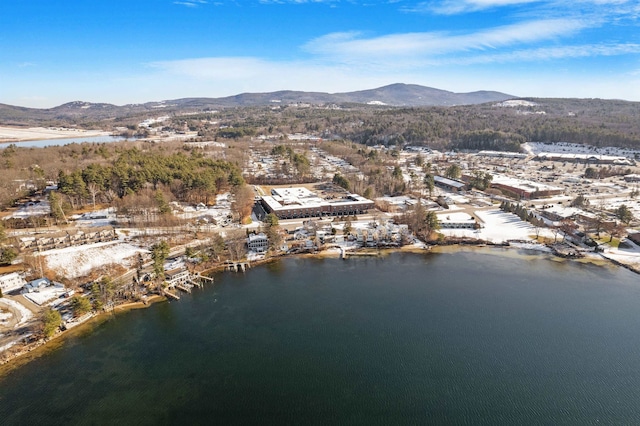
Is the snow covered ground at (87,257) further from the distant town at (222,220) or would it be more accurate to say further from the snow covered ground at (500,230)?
the snow covered ground at (500,230)

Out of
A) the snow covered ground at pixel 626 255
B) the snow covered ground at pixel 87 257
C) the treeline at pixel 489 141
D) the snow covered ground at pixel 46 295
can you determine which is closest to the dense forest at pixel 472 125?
the treeline at pixel 489 141

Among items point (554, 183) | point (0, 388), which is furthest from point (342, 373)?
point (554, 183)

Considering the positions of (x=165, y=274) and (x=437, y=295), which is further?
(x=165, y=274)

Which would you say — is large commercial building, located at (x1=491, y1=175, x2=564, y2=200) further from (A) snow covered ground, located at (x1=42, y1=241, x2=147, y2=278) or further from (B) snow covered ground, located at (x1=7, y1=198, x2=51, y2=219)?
(B) snow covered ground, located at (x1=7, y1=198, x2=51, y2=219)

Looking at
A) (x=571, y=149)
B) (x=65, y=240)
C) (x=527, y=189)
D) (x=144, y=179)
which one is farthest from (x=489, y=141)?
(x=65, y=240)

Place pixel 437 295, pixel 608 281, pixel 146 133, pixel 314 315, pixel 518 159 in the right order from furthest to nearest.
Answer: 1. pixel 146 133
2. pixel 518 159
3. pixel 608 281
4. pixel 437 295
5. pixel 314 315

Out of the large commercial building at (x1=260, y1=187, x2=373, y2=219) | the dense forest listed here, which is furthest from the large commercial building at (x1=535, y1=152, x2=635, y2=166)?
the large commercial building at (x1=260, y1=187, x2=373, y2=219)

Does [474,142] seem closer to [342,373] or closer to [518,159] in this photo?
[518,159]

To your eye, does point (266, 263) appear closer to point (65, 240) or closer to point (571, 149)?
point (65, 240)
